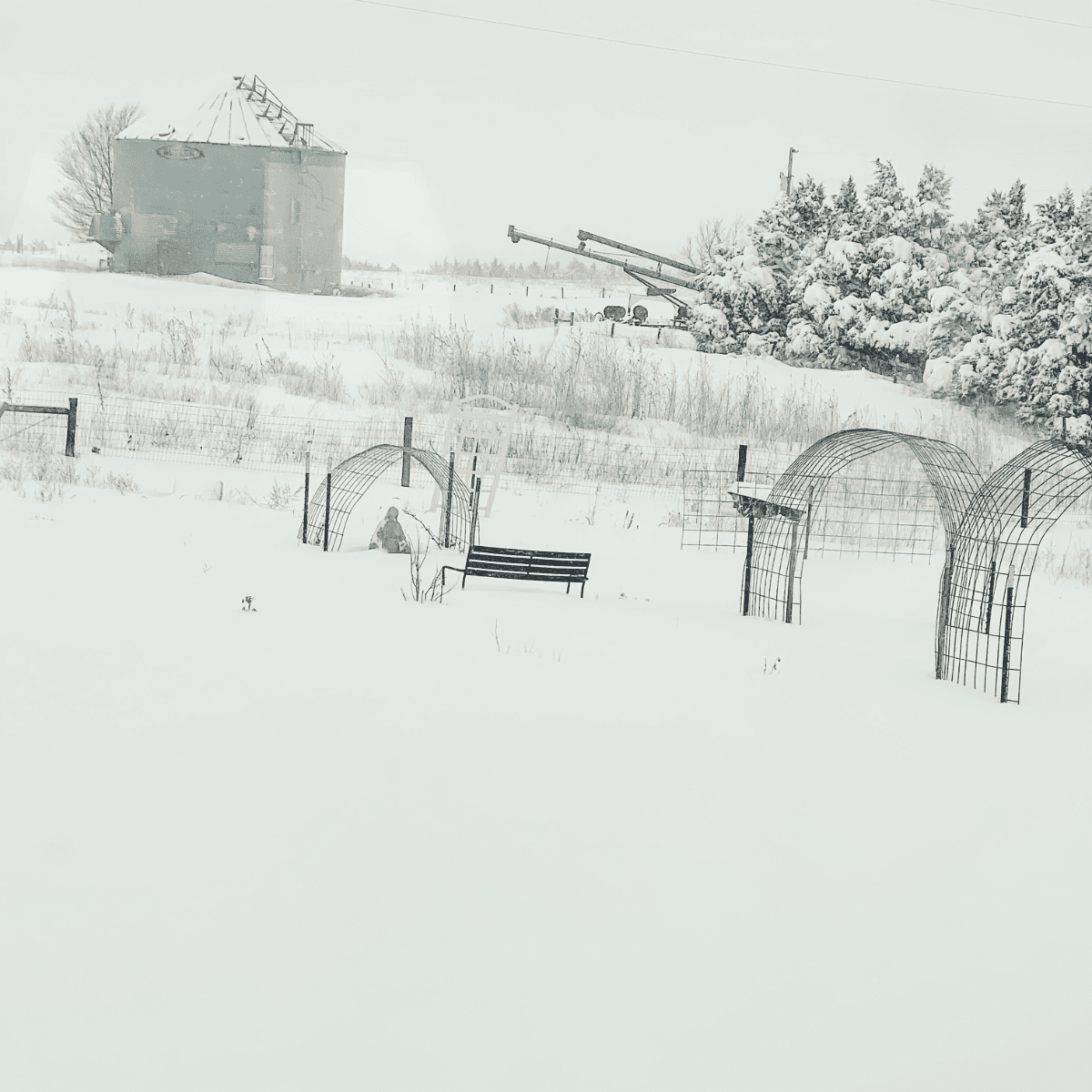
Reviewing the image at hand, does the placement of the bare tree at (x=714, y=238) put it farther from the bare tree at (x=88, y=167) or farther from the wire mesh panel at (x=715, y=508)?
the bare tree at (x=88, y=167)

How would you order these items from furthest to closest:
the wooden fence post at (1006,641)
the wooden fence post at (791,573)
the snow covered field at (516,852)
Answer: the wooden fence post at (791,573) → the wooden fence post at (1006,641) → the snow covered field at (516,852)

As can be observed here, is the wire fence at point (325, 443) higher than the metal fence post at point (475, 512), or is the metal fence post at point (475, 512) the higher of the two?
the wire fence at point (325, 443)

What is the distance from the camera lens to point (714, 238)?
2039 centimetres

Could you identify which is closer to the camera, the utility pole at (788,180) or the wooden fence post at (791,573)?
the wooden fence post at (791,573)

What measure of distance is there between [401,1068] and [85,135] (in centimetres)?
2063

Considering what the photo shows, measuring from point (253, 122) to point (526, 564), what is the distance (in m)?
13.7

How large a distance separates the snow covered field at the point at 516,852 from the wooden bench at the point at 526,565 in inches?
24.8

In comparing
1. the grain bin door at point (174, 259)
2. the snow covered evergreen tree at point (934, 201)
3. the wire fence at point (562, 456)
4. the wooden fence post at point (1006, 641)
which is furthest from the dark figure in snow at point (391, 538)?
the snow covered evergreen tree at point (934, 201)

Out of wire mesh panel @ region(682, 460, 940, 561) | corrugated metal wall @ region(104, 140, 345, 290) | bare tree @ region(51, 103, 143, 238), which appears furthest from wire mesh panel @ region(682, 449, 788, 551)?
bare tree @ region(51, 103, 143, 238)

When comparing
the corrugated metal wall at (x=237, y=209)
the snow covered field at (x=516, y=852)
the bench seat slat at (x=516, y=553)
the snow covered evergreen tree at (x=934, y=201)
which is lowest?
the snow covered field at (x=516, y=852)

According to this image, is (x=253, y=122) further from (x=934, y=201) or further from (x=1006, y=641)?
(x=1006, y=641)

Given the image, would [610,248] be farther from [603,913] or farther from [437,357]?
[603,913]

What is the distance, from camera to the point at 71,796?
3920mm

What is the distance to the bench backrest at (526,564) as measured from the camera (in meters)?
7.70
